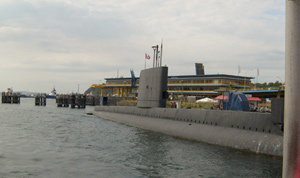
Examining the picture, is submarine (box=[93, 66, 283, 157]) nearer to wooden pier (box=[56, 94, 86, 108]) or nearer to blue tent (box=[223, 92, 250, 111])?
blue tent (box=[223, 92, 250, 111])

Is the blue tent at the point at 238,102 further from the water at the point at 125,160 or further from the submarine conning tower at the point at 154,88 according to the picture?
the water at the point at 125,160

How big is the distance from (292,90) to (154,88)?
50.1 feet

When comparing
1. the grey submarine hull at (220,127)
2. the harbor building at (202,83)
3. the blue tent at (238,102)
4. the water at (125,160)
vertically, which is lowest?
the water at (125,160)

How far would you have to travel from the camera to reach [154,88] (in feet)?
61.6

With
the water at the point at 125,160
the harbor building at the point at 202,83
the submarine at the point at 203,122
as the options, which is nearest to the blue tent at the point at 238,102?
the submarine at the point at 203,122

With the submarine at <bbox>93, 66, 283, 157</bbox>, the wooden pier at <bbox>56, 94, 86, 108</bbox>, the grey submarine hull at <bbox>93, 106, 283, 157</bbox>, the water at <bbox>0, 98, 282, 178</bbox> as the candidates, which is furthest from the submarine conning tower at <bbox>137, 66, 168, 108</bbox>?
the wooden pier at <bbox>56, 94, 86, 108</bbox>

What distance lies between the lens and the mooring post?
354cm

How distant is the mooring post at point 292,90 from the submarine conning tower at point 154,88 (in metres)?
14.3

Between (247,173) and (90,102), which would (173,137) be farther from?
(90,102)

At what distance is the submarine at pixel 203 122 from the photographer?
10.6 metres

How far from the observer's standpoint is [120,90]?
85312 mm

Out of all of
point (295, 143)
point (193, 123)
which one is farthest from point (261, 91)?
point (295, 143)

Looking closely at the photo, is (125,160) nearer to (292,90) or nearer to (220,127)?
(220,127)

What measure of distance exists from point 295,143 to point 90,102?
248ft
